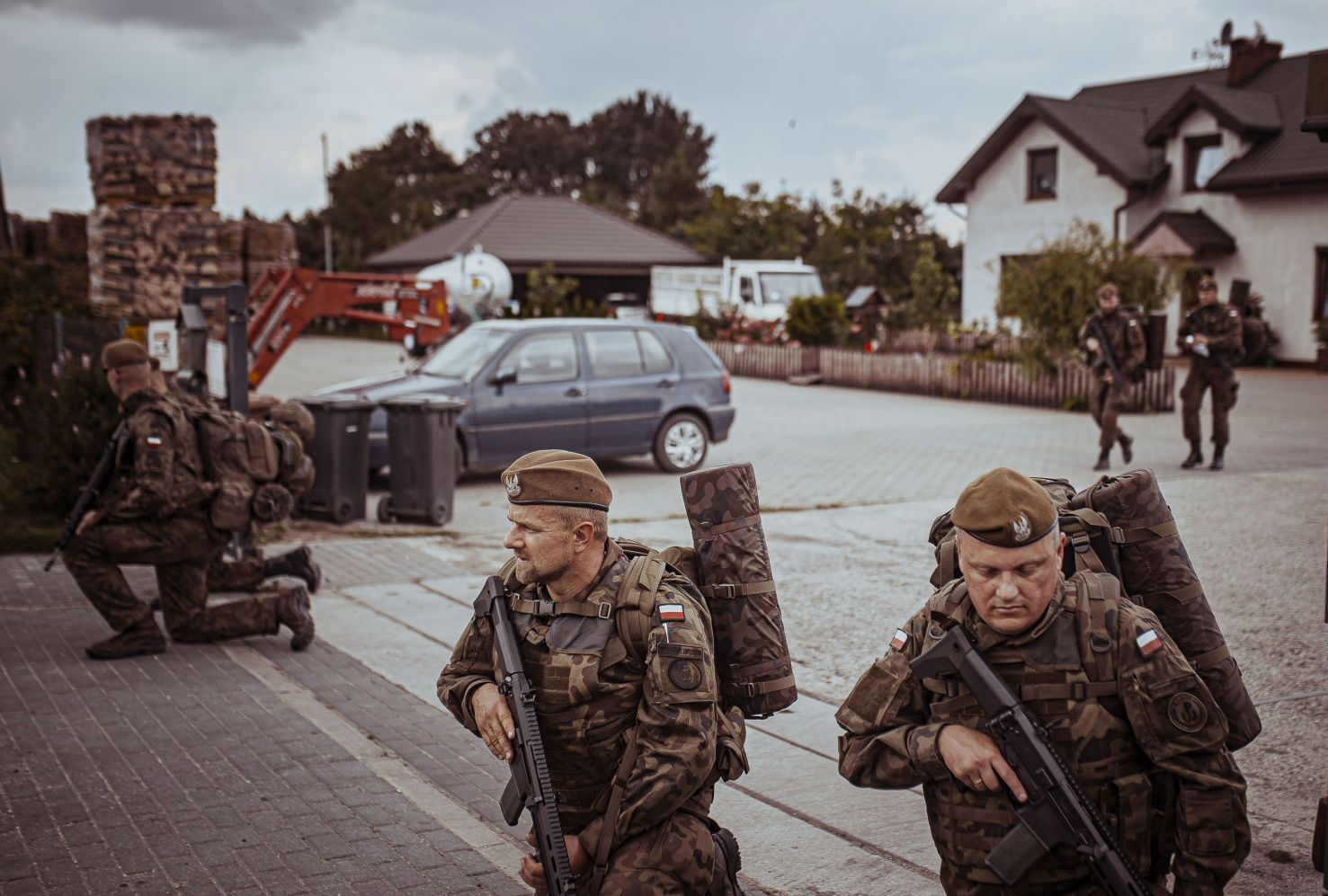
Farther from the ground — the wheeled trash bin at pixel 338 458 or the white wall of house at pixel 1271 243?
the white wall of house at pixel 1271 243

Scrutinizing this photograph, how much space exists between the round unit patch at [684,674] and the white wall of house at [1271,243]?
95.6ft

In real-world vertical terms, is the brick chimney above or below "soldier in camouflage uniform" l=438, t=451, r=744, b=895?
above

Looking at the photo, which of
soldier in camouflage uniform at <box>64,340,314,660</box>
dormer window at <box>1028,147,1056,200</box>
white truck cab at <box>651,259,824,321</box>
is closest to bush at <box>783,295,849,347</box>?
white truck cab at <box>651,259,824,321</box>

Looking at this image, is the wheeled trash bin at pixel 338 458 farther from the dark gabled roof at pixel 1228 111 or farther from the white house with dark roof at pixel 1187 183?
the dark gabled roof at pixel 1228 111

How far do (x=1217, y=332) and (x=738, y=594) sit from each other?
11627 millimetres

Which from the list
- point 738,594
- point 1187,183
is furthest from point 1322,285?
point 738,594

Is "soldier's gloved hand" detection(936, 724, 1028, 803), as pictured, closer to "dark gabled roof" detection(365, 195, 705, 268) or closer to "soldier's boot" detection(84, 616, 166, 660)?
"soldier's boot" detection(84, 616, 166, 660)

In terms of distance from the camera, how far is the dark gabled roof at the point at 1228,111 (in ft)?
103

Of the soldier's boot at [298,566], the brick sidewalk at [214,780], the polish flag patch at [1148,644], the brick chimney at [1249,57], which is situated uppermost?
the brick chimney at [1249,57]

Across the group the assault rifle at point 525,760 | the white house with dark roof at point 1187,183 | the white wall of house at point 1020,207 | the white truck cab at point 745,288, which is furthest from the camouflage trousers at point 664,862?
the white wall of house at point 1020,207

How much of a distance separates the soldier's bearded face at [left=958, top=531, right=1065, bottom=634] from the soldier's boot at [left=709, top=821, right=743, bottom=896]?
0.95 m

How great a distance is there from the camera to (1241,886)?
4.17m

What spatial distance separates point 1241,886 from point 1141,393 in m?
17.1

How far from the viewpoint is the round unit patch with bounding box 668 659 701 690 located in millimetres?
3203
